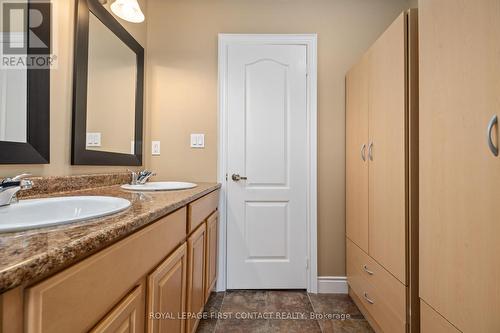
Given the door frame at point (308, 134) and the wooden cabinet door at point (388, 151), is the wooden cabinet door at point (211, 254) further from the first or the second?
the wooden cabinet door at point (388, 151)

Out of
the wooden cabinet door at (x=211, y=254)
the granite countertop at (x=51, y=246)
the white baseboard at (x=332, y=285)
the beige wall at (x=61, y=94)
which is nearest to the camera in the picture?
the granite countertop at (x=51, y=246)

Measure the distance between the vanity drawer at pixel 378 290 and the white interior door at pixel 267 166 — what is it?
399 millimetres

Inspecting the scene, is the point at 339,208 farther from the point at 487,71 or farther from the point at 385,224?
the point at 487,71

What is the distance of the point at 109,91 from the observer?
154cm

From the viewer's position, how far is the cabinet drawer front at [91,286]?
1.26 feet

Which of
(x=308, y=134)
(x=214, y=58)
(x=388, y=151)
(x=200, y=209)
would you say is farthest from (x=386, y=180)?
(x=214, y=58)

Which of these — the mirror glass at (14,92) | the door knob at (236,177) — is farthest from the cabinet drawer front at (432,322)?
the mirror glass at (14,92)

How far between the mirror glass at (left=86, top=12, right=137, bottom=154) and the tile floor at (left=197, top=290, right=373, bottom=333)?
1.32 m

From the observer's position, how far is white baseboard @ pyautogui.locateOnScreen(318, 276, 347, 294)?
1939 millimetres

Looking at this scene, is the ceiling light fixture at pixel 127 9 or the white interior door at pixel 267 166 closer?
the ceiling light fixture at pixel 127 9

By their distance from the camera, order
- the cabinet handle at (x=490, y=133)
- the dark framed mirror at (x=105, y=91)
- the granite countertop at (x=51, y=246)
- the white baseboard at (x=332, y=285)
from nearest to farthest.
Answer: the granite countertop at (x=51, y=246)
the cabinet handle at (x=490, y=133)
the dark framed mirror at (x=105, y=91)
the white baseboard at (x=332, y=285)

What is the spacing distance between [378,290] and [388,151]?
815 mm

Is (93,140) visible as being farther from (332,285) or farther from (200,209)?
(332,285)

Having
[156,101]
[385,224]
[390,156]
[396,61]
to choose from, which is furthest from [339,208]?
[156,101]
